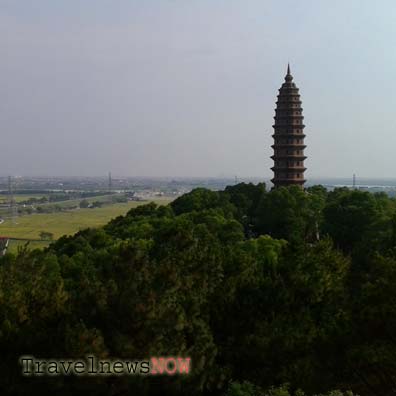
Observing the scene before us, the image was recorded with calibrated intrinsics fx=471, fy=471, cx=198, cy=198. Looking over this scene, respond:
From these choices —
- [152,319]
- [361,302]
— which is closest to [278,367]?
[361,302]

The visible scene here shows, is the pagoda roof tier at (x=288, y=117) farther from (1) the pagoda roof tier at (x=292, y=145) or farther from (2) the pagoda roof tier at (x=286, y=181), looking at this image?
(2) the pagoda roof tier at (x=286, y=181)

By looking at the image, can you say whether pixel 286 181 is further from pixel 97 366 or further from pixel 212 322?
pixel 97 366

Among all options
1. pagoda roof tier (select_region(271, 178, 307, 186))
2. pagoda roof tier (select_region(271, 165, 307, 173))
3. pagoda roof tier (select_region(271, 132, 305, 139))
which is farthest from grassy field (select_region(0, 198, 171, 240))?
pagoda roof tier (select_region(271, 132, 305, 139))

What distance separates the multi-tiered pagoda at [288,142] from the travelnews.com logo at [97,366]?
3696cm

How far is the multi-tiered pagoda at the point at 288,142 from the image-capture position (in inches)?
1857

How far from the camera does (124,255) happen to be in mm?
13016

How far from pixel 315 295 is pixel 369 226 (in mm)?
17069

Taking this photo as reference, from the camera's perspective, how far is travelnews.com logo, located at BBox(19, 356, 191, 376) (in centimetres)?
1107

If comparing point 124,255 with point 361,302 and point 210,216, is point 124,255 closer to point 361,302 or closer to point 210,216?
point 361,302

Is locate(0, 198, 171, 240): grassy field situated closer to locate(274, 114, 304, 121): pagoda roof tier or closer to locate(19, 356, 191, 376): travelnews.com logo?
locate(274, 114, 304, 121): pagoda roof tier

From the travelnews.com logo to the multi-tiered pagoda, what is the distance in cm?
3696

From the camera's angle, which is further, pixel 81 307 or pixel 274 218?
pixel 274 218

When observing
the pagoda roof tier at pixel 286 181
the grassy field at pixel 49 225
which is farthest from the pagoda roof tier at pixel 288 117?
the grassy field at pixel 49 225

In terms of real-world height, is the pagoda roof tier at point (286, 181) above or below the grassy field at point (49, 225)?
above
